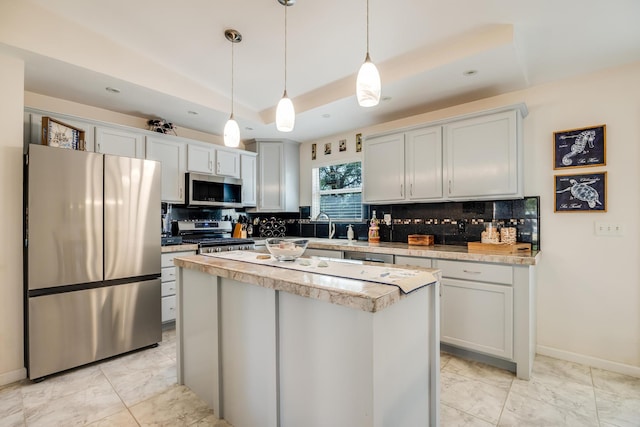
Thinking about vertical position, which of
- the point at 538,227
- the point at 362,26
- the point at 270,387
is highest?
the point at 362,26

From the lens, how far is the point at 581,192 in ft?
8.31

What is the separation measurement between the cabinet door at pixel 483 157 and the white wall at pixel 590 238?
0.93 feet

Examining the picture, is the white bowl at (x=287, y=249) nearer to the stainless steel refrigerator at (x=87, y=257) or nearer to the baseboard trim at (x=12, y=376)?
the stainless steel refrigerator at (x=87, y=257)

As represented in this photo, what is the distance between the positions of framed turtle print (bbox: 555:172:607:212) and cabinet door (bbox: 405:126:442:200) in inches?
38.1

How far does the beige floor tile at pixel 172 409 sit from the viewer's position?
6.05ft

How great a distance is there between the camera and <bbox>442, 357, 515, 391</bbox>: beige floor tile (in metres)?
2.27

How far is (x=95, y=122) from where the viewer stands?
120 inches

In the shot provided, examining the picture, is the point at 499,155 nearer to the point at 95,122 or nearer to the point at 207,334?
the point at 207,334

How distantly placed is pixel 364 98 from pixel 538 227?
2213 mm

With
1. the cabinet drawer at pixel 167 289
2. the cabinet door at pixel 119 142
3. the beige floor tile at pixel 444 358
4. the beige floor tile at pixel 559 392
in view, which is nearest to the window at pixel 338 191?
the beige floor tile at pixel 444 358

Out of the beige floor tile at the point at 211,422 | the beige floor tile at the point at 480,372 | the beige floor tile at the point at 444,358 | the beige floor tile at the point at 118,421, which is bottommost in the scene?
the beige floor tile at the point at 444,358

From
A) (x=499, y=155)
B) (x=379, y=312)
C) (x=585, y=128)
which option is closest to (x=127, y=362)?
(x=379, y=312)

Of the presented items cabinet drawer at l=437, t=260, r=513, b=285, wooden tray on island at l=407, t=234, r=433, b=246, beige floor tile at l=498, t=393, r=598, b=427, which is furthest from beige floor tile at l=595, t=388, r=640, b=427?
wooden tray on island at l=407, t=234, r=433, b=246

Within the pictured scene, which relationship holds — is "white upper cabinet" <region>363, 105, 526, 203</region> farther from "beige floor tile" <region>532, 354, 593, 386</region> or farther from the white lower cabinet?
the white lower cabinet
